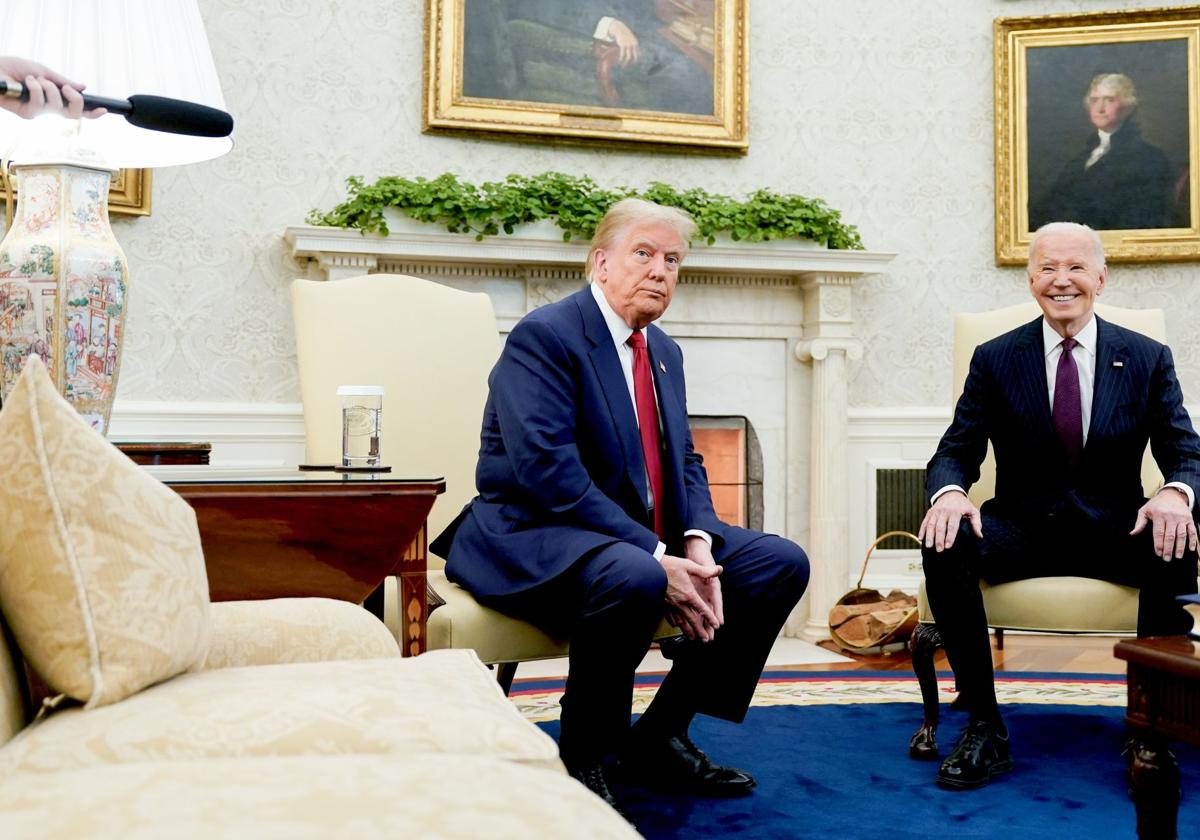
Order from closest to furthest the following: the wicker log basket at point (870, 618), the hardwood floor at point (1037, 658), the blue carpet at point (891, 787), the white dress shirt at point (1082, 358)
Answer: the blue carpet at point (891, 787) < the white dress shirt at point (1082, 358) < the hardwood floor at point (1037, 658) < the wicker log basket at point (870, 618)

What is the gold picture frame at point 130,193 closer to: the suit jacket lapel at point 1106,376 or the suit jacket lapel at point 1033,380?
the suit jacket lapel at point 1033,380

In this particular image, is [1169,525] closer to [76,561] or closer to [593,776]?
[593,776]

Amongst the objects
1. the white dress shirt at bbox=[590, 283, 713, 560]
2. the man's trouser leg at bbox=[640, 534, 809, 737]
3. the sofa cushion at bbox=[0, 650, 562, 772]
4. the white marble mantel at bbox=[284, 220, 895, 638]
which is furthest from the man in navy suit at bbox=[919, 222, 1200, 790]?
the sofa cushion at bbox=[0, 650, 562, 772]

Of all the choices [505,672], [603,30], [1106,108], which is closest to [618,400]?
[505,672]

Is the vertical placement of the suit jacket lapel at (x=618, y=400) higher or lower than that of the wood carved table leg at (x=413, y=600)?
higher

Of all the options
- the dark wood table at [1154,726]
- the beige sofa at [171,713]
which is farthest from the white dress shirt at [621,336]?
the beige sofa at [171,713]

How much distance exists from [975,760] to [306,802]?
2.04 m

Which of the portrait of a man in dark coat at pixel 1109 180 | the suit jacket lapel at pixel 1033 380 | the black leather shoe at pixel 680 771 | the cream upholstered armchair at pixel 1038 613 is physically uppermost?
the portrait of a man in dark coat at pixel 1109 180

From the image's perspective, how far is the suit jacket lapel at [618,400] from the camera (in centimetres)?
252

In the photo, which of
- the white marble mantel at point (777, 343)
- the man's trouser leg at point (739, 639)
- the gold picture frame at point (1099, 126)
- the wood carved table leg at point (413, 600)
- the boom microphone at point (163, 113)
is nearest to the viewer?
the boom microphone at point (163, 113)

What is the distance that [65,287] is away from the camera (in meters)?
2.14

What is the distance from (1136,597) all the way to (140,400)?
3224mm

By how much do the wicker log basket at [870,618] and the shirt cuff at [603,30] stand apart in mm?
2235

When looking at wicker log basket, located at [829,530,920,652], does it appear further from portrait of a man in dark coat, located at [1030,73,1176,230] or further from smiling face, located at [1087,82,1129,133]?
smiling face, located at [1087,82,1129,133]
